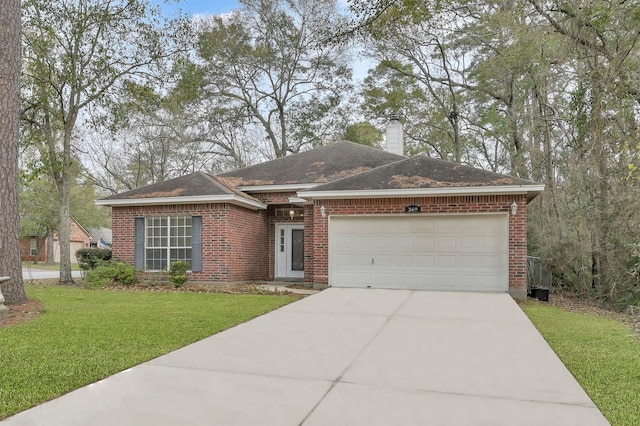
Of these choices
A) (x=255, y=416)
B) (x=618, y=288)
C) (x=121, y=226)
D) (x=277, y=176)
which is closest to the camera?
(x=255, y=416)

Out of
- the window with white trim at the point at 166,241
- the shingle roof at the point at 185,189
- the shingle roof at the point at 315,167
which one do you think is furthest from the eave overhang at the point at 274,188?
the window with white trim at the point at 166,241

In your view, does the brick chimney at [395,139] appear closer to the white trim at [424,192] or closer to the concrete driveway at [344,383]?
the white trim at [424,192]

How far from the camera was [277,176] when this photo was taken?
15.1 m

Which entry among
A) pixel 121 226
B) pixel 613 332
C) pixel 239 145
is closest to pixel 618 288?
pixel 613 332

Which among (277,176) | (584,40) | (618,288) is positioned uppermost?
Answer: (584,40)

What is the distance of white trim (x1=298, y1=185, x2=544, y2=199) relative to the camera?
405 inches

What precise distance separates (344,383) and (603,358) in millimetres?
3258

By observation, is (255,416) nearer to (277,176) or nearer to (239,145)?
(277,176)

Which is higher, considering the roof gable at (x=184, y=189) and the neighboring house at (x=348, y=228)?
the roof gable at (x=184, y=189)

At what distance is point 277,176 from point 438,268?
21.7 ft

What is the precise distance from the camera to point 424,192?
426 inches

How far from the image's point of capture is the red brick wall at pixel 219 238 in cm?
1248

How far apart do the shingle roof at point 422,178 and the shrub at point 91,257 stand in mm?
7204

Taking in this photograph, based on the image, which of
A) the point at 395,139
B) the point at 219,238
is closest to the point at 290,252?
the point at 219,238
